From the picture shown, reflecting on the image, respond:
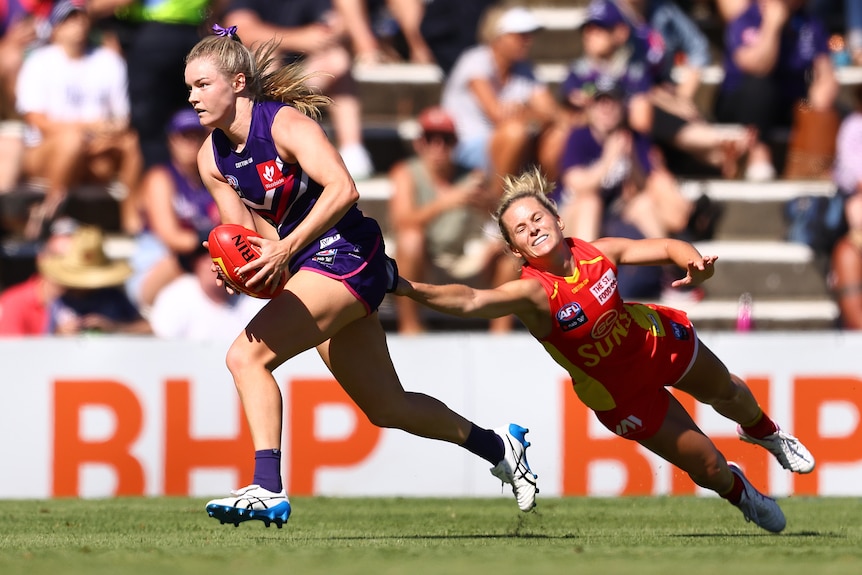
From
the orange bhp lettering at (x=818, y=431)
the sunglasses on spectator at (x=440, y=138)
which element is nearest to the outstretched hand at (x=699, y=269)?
the orange bhp lettering at (x=818, y=431)

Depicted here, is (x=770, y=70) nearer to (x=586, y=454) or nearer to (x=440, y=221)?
(x=440, y=221)

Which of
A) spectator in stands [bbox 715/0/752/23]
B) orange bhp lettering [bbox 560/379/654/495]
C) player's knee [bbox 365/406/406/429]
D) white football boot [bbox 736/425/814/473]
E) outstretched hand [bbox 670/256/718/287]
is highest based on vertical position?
spectator in stands [bbox 715/0/752/23]

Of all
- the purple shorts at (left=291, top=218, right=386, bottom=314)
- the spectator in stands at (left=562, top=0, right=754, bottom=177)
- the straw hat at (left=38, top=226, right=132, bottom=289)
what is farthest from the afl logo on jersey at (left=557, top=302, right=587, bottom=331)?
the spectator in stands at (left=562, top=0, right=754, bottom=177)

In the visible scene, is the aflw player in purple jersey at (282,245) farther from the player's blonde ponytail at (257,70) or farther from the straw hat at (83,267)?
the straw hat at (83,267)

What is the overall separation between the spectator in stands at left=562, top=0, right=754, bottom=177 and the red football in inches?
227

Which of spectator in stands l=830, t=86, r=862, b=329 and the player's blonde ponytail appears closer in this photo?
the player's blonde ponytail

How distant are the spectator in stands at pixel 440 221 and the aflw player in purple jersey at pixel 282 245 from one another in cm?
417

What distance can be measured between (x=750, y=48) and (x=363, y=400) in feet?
23.1

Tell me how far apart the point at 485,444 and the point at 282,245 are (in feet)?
4.85

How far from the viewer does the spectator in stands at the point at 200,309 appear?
9.75 m

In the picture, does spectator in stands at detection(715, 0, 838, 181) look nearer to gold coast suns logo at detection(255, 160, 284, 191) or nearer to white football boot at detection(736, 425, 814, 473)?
white football boot at detection(736, 425, 814, 473)

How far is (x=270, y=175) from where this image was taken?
18.6ft

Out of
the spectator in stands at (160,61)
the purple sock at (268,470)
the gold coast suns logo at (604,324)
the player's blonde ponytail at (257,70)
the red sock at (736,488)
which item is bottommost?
the red sock at (736,488)

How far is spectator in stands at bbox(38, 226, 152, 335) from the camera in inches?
386
